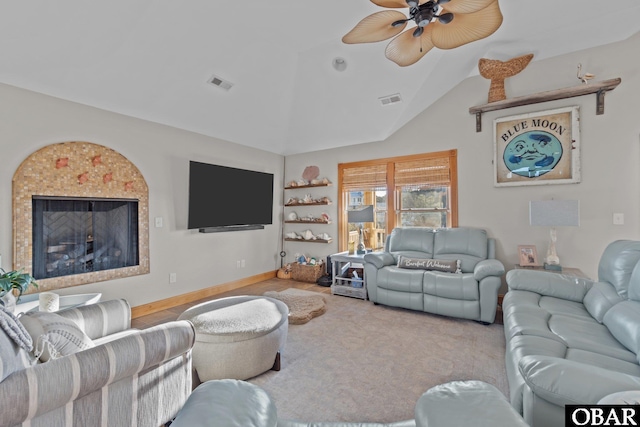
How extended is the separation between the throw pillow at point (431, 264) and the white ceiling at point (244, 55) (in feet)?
6.53

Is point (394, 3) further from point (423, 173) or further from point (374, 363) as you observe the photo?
point (423, 173)

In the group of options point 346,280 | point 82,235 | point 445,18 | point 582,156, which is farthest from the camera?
point 346,280

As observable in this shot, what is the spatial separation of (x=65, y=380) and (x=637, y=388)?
75.3 inches

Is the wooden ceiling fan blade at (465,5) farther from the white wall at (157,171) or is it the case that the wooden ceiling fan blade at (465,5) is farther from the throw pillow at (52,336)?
the white wall at (157,171)

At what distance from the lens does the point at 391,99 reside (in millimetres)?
3854

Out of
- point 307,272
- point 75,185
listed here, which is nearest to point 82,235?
point 75,185

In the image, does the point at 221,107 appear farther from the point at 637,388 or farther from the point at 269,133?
the point at 637,388

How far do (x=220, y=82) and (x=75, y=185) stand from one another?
187 cm

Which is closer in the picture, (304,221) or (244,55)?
(244,55)

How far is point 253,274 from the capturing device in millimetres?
4984

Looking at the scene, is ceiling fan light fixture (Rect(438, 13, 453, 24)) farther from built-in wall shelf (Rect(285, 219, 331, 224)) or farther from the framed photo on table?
built-in wall shelf (Rect(285, 219, 331, 224))

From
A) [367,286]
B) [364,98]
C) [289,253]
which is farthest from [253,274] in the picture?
[364,98]

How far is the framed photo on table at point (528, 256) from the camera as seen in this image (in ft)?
10.9

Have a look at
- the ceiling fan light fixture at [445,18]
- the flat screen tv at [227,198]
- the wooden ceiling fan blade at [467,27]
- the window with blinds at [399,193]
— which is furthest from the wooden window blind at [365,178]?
the ceiling fan light fixture at [445,18]
